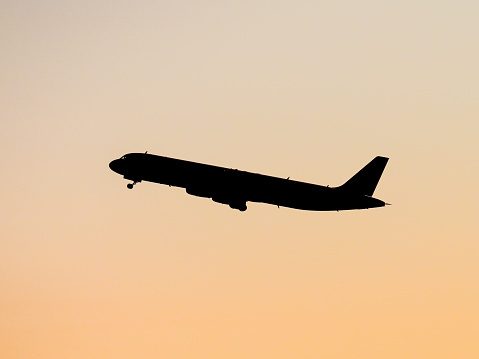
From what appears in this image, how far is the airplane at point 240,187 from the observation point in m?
127

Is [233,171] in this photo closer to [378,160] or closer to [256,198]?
[256,198]

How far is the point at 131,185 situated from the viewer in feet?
431

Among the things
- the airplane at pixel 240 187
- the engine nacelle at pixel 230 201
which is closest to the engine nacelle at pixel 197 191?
the airplane at pixel 240 187

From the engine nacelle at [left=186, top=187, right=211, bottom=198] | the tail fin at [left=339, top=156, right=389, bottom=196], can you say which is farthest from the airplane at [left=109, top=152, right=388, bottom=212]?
the tail fin at [left=339, top=156, right=389, bottom=196]

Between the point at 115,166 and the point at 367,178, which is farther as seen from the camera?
the point at 115,166

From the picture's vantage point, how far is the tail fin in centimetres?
13212

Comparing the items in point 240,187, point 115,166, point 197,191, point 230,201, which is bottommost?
point 115,166

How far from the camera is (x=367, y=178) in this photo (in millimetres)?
132625

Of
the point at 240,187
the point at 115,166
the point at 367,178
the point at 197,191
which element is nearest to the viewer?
the point at 197,191

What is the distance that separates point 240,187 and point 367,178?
2063cm

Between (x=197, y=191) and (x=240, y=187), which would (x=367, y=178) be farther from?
(x=197, y=191)

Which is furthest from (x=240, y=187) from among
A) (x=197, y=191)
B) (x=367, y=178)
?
(x=367, y=178)

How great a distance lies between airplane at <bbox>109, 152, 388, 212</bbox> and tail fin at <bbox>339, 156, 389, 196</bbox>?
24cm

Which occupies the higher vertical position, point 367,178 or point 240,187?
point 367,178
